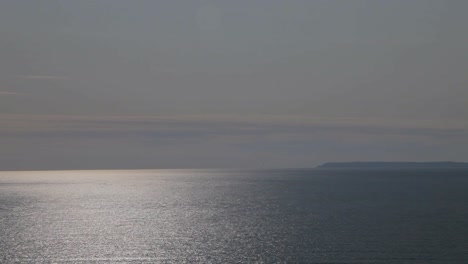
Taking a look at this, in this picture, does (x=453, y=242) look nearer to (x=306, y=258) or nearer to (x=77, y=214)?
(x=306, y=258)

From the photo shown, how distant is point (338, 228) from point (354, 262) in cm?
3425

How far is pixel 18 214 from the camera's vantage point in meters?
147

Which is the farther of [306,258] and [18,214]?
[18,214]

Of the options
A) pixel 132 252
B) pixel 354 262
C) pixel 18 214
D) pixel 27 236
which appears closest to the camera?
pixel 354 262

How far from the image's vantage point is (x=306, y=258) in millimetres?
74062

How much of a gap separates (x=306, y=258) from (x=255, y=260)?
6879 millimetres

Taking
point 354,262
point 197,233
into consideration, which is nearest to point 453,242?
point 354,262

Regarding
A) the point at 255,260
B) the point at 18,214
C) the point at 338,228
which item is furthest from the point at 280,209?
the point at 255,260

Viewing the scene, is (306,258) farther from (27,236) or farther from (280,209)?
(280,209)

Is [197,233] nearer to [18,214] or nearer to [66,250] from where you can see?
[66,250]

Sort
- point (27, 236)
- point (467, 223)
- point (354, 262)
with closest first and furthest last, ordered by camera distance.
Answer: point (354, 262)
point (27, 236)
point (467, 223)

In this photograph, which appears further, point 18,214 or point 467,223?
point 18,214

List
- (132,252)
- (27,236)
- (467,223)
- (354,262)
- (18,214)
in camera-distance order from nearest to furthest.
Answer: (354,262)
(132,252)
(27,236)
(467,223)
(18,214)

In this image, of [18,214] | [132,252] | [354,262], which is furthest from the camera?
[18,214]
